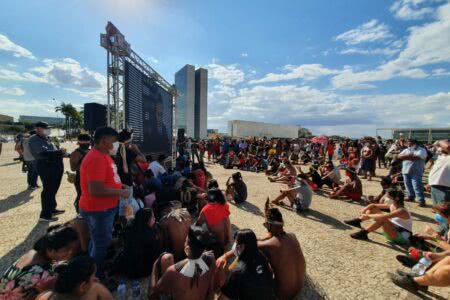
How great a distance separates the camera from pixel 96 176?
2.20m

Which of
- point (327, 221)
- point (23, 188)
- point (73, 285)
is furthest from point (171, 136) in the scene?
point (73, 285)

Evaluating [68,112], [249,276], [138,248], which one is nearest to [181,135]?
[138,248]

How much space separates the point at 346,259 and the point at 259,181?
6017 millimetres

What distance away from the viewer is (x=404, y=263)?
308cm

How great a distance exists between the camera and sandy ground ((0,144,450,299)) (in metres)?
2.61

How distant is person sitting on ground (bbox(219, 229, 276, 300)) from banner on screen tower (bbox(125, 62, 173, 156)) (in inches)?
251

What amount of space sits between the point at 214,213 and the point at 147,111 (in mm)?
7499

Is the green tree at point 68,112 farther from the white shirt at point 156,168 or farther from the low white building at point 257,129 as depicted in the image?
the white shirt at point 156,168

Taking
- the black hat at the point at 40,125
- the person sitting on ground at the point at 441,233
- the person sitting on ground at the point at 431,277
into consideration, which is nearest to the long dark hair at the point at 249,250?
the person sitting on ground at the point at 431,277

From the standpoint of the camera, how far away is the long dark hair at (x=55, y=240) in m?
1.78

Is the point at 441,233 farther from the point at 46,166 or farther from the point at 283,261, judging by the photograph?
the point at 46,166

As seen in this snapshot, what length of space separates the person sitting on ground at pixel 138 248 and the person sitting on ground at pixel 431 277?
3.00 metres

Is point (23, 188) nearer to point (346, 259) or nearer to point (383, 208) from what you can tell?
point (346, 259)

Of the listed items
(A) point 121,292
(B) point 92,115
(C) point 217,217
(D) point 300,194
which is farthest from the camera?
(B) point 92,115
